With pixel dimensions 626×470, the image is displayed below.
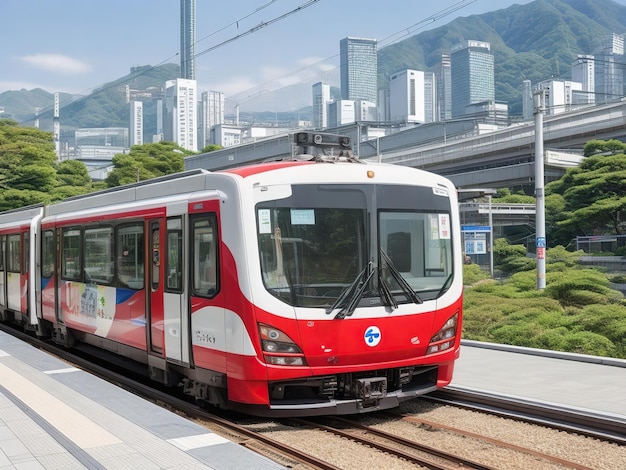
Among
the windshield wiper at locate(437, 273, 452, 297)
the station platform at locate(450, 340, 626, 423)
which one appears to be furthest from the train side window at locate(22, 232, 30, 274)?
the windshield wiper at locate(437, 273, 452, 297)

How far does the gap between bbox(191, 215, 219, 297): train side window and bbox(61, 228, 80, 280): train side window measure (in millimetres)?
4868

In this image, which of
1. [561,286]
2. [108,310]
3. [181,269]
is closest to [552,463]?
[181,269]

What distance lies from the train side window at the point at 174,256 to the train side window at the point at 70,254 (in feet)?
13.6

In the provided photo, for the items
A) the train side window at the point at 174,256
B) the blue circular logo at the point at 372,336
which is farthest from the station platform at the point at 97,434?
the blue circular logo at the point at 372,336

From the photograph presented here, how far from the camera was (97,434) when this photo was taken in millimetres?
6867

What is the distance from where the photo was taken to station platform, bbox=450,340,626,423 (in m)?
8.54

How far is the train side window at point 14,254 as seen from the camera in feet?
53.1

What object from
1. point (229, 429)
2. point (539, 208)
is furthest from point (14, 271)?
point (539, 208)

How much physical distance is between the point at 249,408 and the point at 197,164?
235ft

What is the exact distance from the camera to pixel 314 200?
7902mm

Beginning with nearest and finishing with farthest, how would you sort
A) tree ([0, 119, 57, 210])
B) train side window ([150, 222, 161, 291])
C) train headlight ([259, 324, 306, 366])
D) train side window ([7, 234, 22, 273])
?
train headlight ([259, 324, 306, 366]), train side window ([150, 222, 161, 291]), train side window ([7, 234, 22, 273]), tree ([0, 119, 57, 210])

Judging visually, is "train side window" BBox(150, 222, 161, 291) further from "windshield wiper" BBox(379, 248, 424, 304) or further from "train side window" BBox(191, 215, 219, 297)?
"windshield wiper" BBox(379, 248, 424, 304)

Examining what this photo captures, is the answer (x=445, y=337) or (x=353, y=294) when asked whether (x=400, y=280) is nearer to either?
(x=353, y=294)

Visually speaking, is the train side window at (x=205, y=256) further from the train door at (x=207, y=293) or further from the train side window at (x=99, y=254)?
the train side window at (x=99, y=254)
